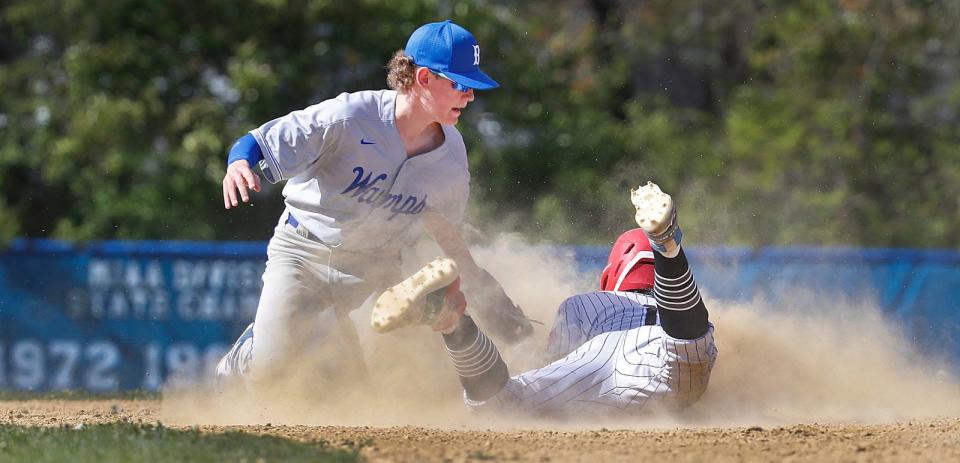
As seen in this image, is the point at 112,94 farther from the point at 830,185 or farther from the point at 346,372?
the point at 830,185

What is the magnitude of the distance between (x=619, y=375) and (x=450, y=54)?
159cm

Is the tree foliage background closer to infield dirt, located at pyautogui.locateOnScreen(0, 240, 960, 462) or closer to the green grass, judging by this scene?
infield dirt, located at pyautogui.locateOnScreen(0, 240, 960, 462)

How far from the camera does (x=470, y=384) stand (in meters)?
5.16

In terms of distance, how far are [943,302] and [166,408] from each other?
608 cm

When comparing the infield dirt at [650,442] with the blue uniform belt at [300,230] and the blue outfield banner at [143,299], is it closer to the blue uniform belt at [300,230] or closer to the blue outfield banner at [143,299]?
the blue uniform belt at [300,230]

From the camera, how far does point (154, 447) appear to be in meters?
4.08

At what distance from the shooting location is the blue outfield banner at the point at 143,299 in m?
9.35

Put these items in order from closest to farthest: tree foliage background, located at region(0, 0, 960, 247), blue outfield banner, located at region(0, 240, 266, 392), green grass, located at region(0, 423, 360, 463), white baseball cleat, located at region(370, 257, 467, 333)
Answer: green grass, located at region(0, 423, 360, 463)
white baseball cleat, located at region(370, 257, 467, 333)
blue outfield banner, located at region(0, 240, 266, 392)
tree foliage background, located at region(0, 0, 960, 247)

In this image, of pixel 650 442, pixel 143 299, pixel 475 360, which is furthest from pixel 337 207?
pixel 143 299

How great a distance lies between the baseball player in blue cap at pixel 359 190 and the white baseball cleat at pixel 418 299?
2.48ft

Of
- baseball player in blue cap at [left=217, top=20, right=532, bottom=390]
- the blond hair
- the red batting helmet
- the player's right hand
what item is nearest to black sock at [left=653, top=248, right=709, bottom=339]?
the red batting helmet

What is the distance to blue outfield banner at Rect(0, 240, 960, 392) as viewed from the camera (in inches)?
368

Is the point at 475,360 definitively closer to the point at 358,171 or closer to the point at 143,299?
the point at 358,171

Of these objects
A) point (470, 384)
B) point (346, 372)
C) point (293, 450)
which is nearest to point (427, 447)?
point (293, 450)
